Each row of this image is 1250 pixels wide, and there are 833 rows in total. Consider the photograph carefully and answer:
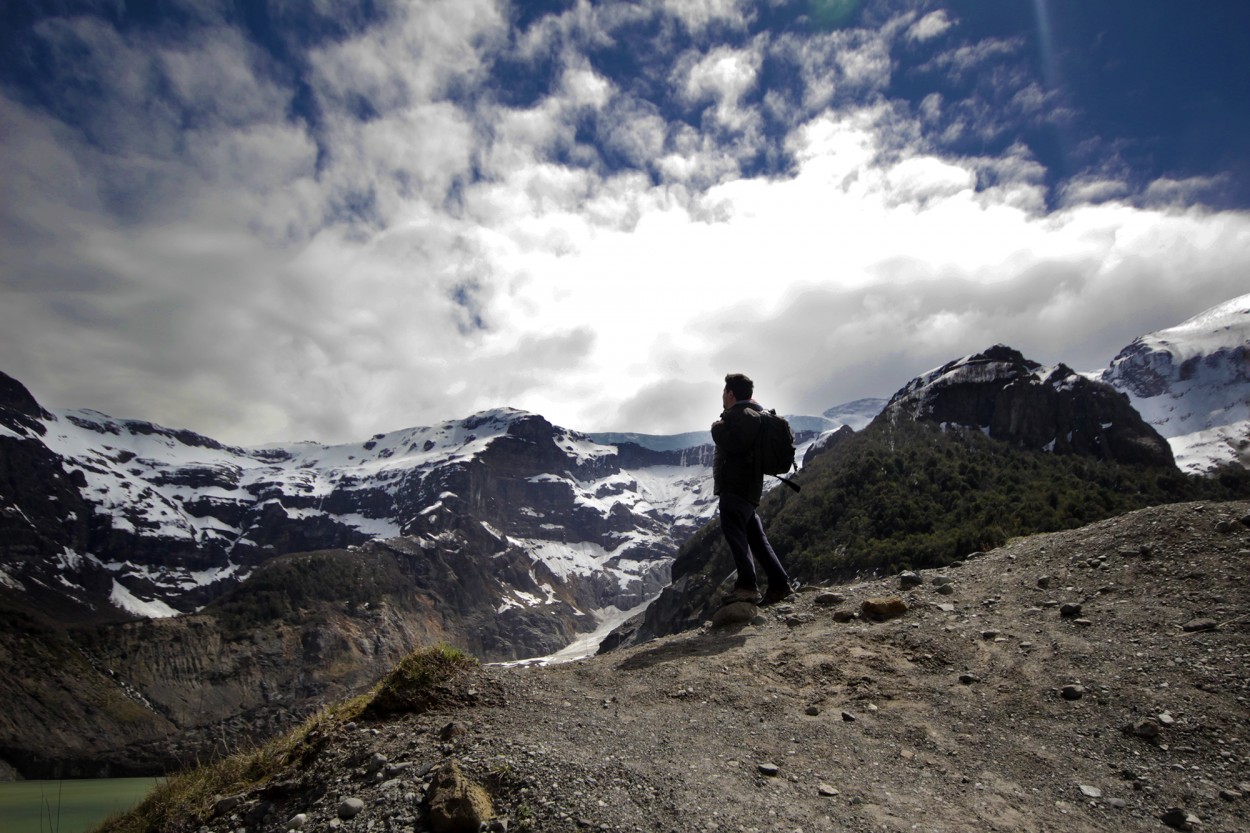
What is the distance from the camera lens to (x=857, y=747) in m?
5.65

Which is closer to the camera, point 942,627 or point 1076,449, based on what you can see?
point 942,627

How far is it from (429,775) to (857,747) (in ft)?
11.2

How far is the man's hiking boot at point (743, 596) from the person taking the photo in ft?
33.0

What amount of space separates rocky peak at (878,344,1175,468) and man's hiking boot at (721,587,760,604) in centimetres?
12427

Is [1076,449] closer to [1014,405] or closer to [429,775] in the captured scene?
[1014,405]

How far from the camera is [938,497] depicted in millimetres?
90938

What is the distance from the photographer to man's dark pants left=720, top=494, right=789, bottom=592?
32.6 feet

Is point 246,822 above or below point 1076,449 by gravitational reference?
below

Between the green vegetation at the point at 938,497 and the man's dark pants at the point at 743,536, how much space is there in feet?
184

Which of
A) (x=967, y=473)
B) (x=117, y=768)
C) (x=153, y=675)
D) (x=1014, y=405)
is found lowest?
(x=117, y=768)

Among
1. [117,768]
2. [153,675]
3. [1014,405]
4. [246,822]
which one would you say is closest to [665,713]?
[246,822]

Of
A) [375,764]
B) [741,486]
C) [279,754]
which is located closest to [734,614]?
[741,486]

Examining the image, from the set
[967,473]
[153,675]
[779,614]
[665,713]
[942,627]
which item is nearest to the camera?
[665,713]

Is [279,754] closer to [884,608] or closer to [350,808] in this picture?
[350,808]
